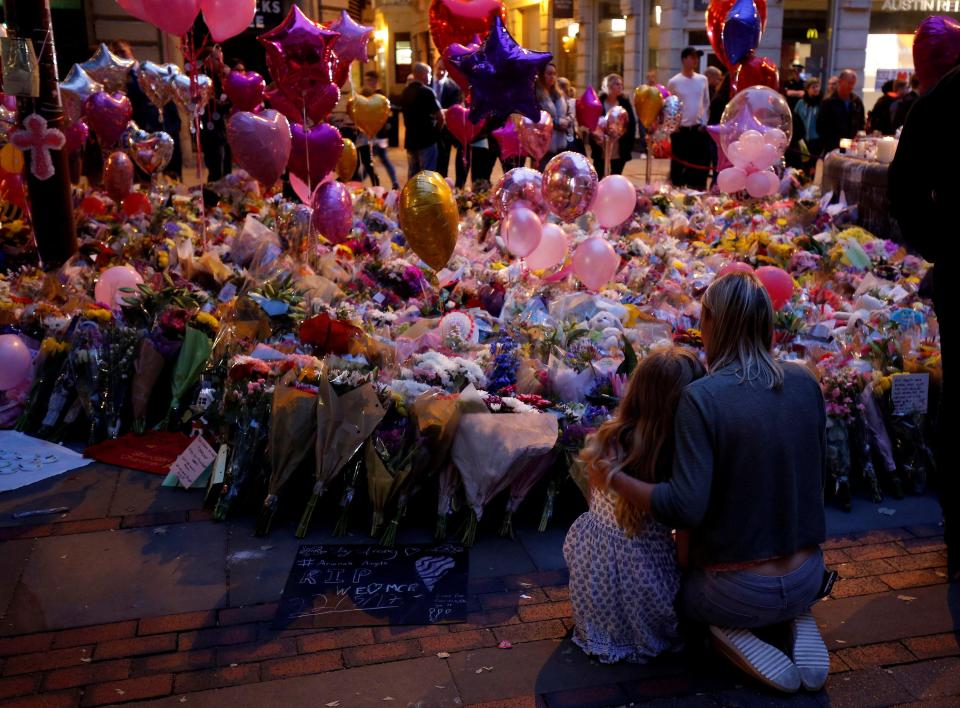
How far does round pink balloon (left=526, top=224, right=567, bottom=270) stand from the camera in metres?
7.02

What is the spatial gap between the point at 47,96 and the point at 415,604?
510 cm

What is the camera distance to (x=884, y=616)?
3.38m

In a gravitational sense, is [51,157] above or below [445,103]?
below

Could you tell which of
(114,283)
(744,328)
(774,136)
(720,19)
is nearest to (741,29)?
(720,19)

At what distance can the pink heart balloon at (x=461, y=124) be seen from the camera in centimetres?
1036

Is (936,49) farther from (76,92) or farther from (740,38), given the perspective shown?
(76,92)

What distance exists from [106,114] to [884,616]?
8087 mm

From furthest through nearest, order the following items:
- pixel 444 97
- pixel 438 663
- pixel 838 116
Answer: pixel 838 116
pixel 444 97
pixel 438 663

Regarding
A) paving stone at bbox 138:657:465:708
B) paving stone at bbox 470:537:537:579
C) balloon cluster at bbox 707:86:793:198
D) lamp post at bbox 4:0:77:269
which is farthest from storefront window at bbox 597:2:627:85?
paving stone at bbox 138:657:465:708

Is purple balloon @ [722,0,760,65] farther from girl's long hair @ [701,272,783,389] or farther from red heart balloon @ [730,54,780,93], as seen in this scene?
girl's long hair @ [701,272,783,389]

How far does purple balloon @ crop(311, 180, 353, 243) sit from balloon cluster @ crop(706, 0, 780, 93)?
15.3ft

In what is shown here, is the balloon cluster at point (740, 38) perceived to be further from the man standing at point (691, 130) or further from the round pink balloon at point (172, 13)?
the round pink balloon at point (172, 13)

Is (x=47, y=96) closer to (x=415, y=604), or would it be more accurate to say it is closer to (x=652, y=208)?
(x=415, y=604)

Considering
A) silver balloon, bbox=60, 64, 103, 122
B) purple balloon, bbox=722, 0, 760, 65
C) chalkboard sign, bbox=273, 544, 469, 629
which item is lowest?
chalkboard sign, bbox=273, 544, 469, 629
